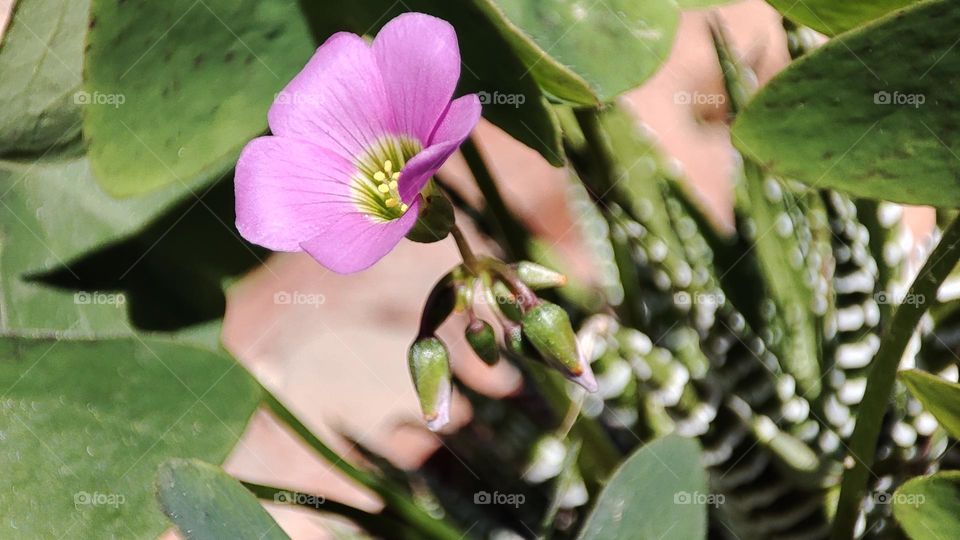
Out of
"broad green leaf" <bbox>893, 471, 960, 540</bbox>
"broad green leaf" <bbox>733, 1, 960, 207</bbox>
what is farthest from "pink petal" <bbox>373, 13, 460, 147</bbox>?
"broad green leaf" <bbox>893, 471, 960, 540</bbox>

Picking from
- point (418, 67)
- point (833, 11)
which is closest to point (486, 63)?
point (418, 67)

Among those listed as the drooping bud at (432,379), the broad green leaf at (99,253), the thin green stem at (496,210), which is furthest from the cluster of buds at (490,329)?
the broad green leaf at (99,253)

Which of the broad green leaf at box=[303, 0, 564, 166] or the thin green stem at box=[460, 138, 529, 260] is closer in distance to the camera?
the broad green leaf at box=[303, 0, 564, 166]

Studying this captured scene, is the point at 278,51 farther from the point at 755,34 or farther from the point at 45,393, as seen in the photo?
the point at 755,34

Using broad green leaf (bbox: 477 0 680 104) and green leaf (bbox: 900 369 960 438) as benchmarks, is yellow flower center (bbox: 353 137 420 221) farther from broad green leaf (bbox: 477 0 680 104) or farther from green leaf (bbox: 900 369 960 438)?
green leaf (bbox: 900 369 960 438)

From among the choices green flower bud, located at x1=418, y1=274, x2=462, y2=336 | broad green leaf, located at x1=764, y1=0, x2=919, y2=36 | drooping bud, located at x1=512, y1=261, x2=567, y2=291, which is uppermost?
broad green leaf, located at x1=764, y1=0, x2=919, y2=36

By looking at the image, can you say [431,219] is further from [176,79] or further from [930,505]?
[930,505]
